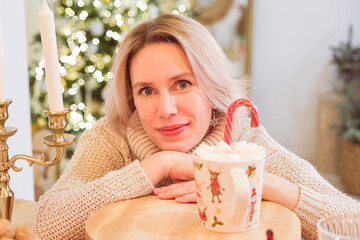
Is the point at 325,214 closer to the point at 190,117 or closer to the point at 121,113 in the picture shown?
the point at 190,117

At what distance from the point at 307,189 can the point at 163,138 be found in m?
0.41

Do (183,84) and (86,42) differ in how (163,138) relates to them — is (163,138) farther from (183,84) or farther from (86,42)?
(86,42)

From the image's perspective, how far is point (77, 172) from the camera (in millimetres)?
1329

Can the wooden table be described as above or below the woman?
below

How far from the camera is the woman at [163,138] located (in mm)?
1080

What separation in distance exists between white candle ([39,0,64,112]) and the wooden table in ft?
0.90

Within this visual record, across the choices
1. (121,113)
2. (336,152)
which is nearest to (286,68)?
(336,152)

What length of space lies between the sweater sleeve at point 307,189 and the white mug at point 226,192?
0.27 m

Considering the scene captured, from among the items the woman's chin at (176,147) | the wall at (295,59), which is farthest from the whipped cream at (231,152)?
the wall at (295,59)

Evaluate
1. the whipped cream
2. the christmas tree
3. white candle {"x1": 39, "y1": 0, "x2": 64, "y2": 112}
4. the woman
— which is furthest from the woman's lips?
the christmas tree

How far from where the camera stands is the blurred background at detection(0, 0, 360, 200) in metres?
3.37

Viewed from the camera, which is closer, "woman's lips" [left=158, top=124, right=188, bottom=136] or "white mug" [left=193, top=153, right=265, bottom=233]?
"white mug" [left=193, top=153, right=265, bottom=233]

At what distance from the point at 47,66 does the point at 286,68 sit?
3690mm

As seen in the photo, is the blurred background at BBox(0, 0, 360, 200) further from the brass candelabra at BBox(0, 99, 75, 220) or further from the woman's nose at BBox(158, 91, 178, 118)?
the brass candelabra at BBox(0, 99, 75, 220)
